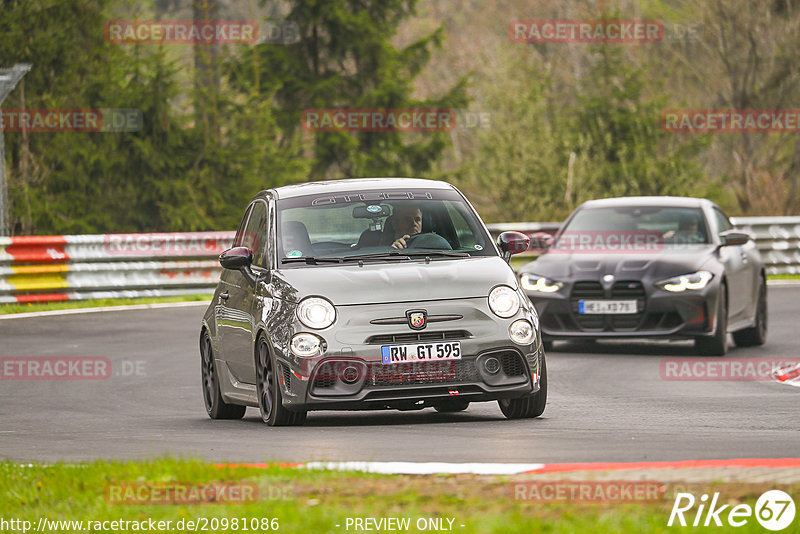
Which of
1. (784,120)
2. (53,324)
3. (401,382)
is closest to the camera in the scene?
(401,382)

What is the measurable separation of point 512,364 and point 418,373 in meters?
0.63

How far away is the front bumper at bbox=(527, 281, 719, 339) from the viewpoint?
51.4 ft

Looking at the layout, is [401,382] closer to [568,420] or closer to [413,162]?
[568,420]

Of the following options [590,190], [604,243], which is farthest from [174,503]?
[590,190]

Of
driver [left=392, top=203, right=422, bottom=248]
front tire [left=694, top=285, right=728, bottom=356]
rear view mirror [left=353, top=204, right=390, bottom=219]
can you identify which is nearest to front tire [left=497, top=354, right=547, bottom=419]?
driver [left=392, top=203, right=422, bottom=248]

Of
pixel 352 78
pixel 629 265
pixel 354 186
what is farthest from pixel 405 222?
pixel 352 78

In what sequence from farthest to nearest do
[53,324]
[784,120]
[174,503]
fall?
[784,120]
[53,324]
[174,503]

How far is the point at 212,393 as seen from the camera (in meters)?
11.9

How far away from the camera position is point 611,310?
1592cm

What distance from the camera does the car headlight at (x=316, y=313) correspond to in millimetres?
9859

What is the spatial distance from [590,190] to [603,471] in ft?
100

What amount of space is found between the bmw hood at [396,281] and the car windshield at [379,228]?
24 centimetres

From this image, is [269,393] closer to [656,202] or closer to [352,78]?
[656,202]

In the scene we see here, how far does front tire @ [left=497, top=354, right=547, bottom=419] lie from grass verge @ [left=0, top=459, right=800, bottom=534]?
3.30 metres
